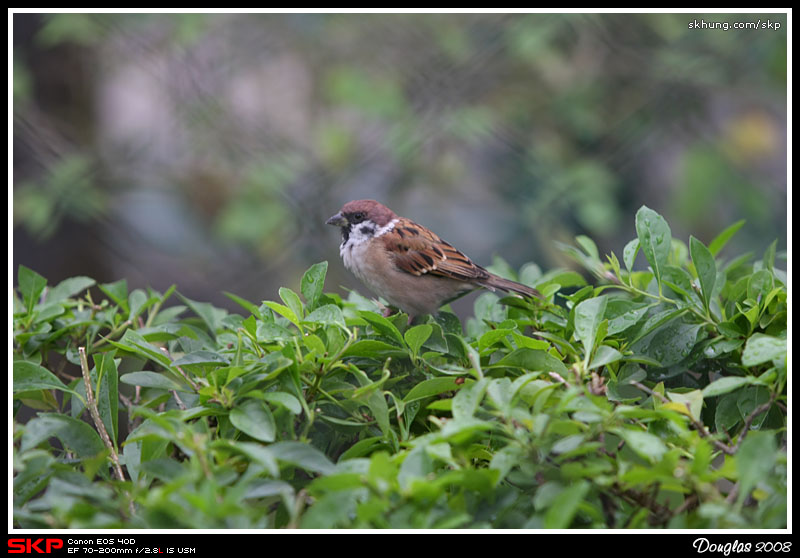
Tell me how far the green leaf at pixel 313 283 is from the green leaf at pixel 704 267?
60cm

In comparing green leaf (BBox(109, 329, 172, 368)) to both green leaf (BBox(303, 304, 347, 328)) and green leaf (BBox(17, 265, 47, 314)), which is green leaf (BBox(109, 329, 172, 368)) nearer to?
green leaf (BBox(303, 304, 347, 328))

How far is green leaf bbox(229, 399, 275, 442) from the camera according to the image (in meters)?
1.02

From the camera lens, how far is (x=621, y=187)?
3.88 metres

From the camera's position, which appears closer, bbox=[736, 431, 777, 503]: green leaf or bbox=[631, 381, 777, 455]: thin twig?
bbox=[736, 431, 777, 503]: green leaf

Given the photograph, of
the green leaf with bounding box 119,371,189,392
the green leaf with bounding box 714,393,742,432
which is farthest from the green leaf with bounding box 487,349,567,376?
the green leaf with bounding box 119,371,189,392

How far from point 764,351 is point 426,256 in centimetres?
144

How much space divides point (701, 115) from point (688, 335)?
3.01 meters

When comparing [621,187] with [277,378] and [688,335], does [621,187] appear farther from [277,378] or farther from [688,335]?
[277,378]

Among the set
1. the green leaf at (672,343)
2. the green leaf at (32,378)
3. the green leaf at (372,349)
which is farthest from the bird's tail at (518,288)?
the green leaf at (32,378)

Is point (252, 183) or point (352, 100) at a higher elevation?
point (352, 100)

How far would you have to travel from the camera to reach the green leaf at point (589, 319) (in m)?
1.17

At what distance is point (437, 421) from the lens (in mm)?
1001
